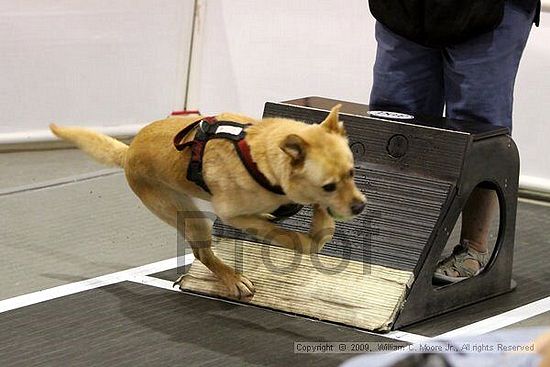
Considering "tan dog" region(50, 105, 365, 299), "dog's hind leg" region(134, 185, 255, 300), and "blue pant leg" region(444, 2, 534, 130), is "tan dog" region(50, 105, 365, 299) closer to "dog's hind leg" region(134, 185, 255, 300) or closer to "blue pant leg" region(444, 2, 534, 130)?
"dog's hind leg" region(134, 185, 255, 300)

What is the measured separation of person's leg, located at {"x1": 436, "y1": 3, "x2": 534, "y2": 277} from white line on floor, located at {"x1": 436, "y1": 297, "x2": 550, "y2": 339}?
0.74 ft

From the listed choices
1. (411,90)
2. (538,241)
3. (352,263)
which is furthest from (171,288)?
(538,241)

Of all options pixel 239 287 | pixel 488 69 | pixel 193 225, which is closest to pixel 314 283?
pixel 239 287

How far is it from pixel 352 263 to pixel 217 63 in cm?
260

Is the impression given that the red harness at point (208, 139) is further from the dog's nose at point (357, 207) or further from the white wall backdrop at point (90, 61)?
the white wall backdrop at point (90, 61)

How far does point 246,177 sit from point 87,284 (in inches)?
37.4

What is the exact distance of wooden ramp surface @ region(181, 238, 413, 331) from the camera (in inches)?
127

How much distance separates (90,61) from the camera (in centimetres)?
537

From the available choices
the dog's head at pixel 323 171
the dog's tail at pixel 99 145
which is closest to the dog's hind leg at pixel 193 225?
the dog's tail at pixel 99 145

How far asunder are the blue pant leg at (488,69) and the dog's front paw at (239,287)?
3.22 feet

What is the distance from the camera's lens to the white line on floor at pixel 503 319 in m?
3.23

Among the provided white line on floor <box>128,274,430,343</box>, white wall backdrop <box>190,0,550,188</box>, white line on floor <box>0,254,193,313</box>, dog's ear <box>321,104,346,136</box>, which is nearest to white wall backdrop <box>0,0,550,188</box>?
white wall backdrop <box>190,0,550,188</box>

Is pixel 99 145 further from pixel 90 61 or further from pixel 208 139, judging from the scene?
pixel 90 61

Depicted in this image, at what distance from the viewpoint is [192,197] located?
3.34 meters
